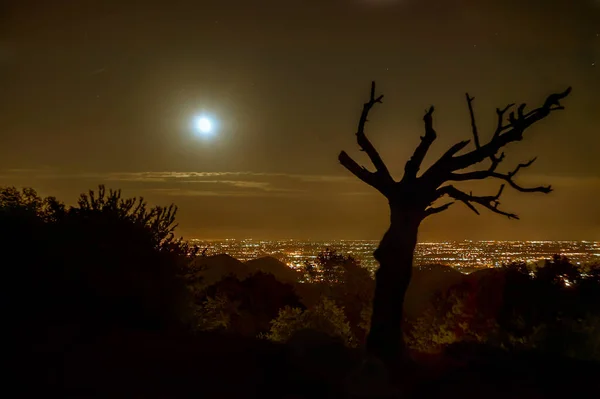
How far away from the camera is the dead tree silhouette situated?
1292 cm

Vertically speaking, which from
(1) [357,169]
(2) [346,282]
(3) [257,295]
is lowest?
(3) [257,295]

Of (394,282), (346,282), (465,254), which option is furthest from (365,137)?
(465,254)

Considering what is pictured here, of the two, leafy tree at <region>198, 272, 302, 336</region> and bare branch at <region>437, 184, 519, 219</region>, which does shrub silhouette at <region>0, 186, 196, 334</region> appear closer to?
bare branch at <region>437, 184, 519, 219</region>

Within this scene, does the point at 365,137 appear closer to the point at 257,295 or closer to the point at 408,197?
the point at 408,197

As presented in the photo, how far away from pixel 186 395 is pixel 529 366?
21.5 ft

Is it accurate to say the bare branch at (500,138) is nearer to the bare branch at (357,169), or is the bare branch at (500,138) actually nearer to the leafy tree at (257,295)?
the bare branch at (357,169)

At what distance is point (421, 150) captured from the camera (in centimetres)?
1343

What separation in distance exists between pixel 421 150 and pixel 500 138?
1765 mm

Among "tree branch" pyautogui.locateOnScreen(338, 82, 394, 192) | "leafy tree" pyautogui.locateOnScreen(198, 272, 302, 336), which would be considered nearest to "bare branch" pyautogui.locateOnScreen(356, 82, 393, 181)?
"tree branch" pyautogui.locateOnScreen(338, 82, 394, 192)

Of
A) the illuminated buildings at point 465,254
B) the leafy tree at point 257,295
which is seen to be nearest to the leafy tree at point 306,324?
the leafy tree at point 257,295

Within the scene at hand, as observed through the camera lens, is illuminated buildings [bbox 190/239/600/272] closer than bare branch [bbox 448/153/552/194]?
No

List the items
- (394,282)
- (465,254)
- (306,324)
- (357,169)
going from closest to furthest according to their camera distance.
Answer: (394,282) < (357,169) < (306,324) < (465,254)

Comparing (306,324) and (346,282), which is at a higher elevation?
(306,324)

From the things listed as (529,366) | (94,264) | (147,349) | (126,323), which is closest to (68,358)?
(147,349)
